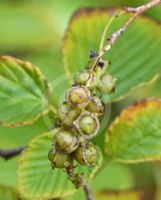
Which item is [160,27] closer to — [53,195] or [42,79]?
[42,79]

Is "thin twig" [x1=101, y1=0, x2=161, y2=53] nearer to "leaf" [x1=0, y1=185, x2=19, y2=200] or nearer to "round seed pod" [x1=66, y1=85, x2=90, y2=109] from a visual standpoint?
"round seed pod" [x1=66, y1=85, x2=90, y2=109]

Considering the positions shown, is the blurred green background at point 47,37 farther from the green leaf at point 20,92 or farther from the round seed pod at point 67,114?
the round seed pod at point 67,114

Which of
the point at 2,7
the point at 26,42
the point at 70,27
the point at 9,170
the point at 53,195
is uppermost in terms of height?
the point at 2,7

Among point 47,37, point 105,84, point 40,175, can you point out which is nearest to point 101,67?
point 105,84

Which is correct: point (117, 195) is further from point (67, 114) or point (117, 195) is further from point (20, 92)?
point (67, 114)

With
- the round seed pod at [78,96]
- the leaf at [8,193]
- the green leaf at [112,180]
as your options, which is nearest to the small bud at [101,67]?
the round seed pod at [78,96]

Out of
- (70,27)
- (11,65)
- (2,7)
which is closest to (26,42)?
(2,7)
